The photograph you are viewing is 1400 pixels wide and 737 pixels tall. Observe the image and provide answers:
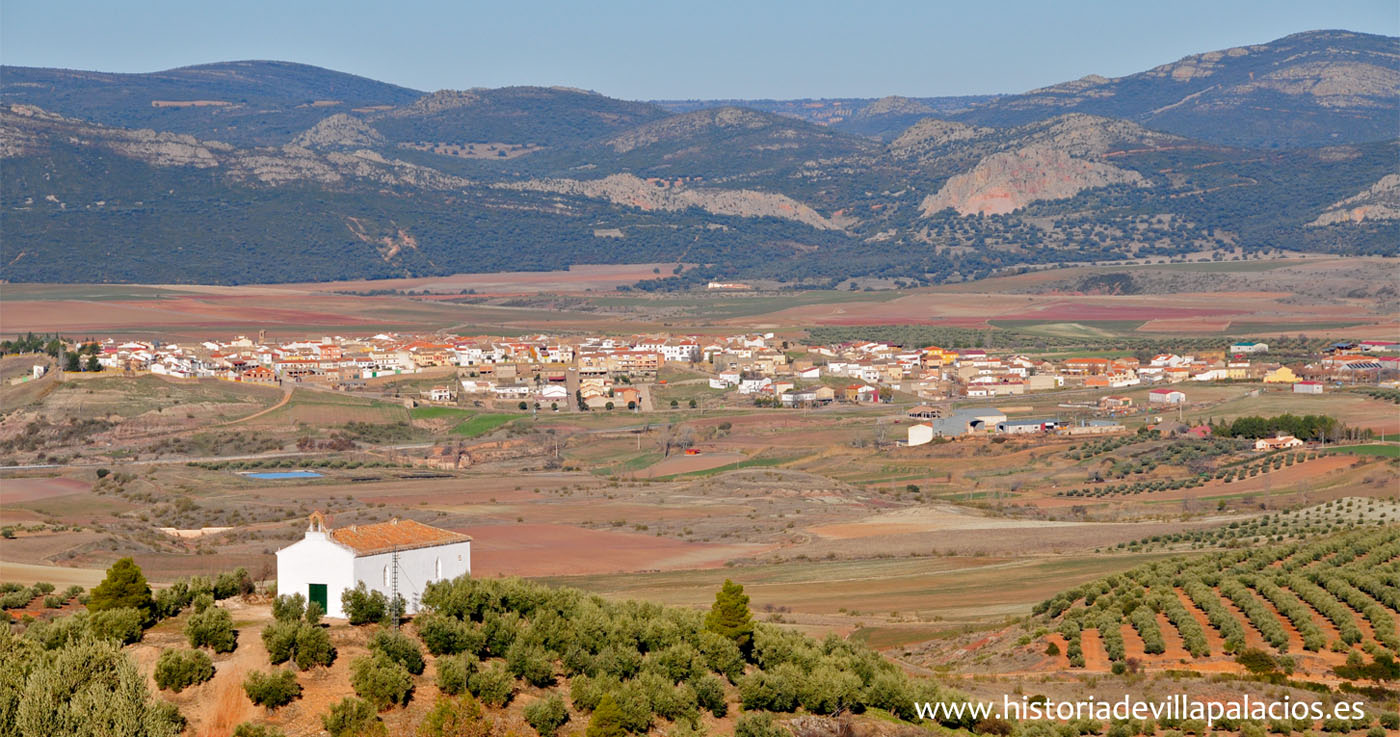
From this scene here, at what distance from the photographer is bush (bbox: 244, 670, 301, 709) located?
2319cm

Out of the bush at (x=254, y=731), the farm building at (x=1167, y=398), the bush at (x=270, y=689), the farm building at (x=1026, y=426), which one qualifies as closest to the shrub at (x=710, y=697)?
the bush at (x=270, y=689)

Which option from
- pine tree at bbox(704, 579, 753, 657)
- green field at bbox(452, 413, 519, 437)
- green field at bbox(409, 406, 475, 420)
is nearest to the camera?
pine tree at bbox(704, 579, 753, 657)

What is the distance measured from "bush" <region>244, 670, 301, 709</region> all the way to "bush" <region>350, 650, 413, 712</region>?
2.93 ft

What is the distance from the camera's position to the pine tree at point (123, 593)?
87.2ft

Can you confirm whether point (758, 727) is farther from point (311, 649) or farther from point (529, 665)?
point (311, 649)

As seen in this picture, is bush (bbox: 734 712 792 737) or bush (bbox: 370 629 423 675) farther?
bush (bbox: 734 712 792 737)

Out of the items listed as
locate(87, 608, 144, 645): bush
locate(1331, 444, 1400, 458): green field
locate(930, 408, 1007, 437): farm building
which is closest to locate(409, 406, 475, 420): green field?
locate(930, 408, 1007, 437): farm building

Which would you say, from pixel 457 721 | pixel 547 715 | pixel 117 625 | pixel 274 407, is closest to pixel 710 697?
pixel 547 715

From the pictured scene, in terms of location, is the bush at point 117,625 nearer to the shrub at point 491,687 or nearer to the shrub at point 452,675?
the shrub at point 452,675

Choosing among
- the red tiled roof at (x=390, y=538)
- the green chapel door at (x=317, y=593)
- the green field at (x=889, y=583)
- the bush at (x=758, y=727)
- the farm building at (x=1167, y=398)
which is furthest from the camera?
the farm building at (x=1167, y=398)

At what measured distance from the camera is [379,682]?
935 inches

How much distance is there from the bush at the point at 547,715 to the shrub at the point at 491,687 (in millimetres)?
442

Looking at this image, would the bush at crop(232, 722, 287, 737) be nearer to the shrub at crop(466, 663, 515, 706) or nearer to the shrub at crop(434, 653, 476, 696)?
the shrub at crop(434, 653, 476, 696)

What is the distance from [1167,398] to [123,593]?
250 ft
